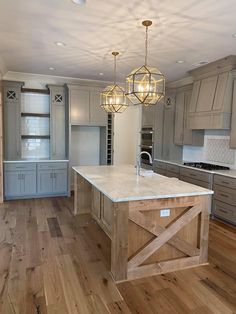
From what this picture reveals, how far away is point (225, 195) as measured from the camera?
4254mm

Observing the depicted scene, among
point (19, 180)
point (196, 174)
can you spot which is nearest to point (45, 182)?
point (19, 180)

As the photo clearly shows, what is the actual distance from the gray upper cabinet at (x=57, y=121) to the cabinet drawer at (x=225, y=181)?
11.4ft

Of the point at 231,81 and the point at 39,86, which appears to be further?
the point at 39,86

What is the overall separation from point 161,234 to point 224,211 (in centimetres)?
203

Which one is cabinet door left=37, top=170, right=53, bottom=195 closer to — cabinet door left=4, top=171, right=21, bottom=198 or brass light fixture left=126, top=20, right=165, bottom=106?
cabinet door left=4, top=171, right=21, bottom=198

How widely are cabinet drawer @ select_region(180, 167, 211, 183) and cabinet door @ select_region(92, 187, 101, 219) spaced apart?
1.95 m

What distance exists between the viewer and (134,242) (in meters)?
2.70

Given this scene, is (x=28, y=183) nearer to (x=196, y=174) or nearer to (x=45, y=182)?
(x=45, y=182)

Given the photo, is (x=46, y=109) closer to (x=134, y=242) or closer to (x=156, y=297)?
(x=134, y=242)

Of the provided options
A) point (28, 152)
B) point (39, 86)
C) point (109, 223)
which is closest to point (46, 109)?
point (39, 86)

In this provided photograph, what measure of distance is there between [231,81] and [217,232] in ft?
8.31

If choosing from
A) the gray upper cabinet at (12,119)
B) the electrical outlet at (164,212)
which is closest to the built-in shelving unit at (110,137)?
the gray upper cabinet at (12,119)

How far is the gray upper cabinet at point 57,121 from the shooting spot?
5.87 m

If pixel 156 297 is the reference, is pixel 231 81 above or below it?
above
